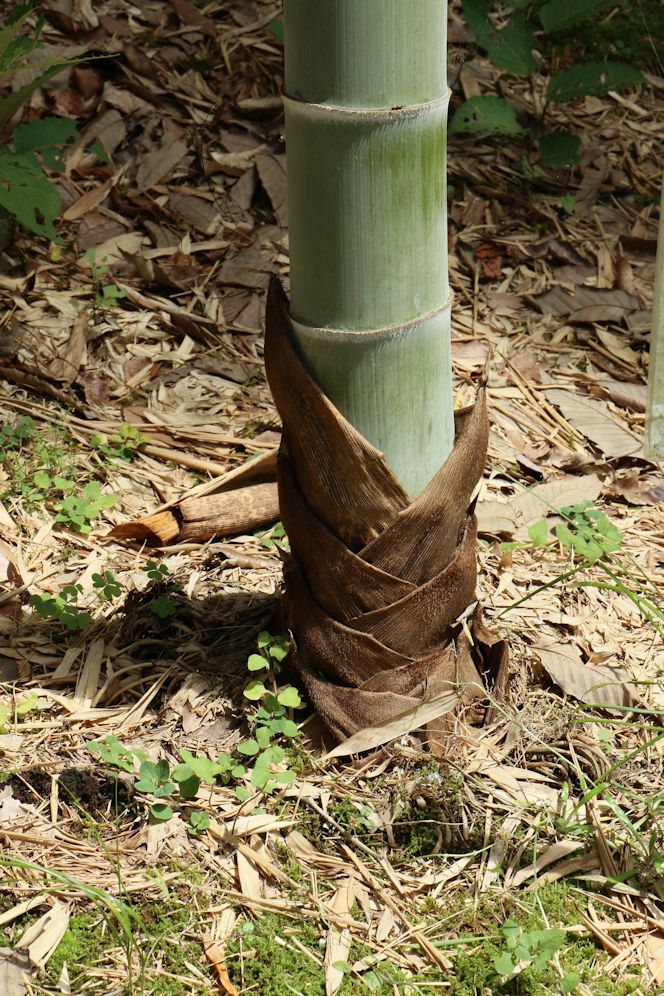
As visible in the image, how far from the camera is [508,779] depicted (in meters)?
1.81

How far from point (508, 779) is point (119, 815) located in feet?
2.12

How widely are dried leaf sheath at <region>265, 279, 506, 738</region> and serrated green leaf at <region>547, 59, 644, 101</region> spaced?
2.36 meters

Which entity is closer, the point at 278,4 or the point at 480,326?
the point at 480,326

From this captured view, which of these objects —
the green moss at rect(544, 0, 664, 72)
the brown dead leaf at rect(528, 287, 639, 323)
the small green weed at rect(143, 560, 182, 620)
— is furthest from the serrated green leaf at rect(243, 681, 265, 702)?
the green moss at rect(544, 0, 664, 72)

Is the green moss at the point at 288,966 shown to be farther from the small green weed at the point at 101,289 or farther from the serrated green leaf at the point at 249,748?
the small green weed at the point at 101,289

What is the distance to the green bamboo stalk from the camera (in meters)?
1.36

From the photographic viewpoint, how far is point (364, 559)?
1.65 metres

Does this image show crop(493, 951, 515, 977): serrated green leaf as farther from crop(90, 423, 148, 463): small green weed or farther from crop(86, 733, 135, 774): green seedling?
crop(90, 423, 148, 463): small green weed

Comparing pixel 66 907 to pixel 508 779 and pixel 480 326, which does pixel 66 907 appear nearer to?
pixel 508 779

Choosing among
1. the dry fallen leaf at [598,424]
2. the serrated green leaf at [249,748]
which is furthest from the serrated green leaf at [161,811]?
the dry fallen leaf at [598,424]

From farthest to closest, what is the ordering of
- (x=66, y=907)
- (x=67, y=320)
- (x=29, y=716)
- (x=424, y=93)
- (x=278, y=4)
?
(x=278, y=4)
(x=67, y=320)
(x=29, y=716)
(x=66, y=907)
(x=424, y=93)

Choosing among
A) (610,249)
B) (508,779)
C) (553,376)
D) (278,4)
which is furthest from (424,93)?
(278,4)

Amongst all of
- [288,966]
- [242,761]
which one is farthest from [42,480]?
[288,966]

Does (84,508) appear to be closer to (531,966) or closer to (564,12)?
(531,966)
